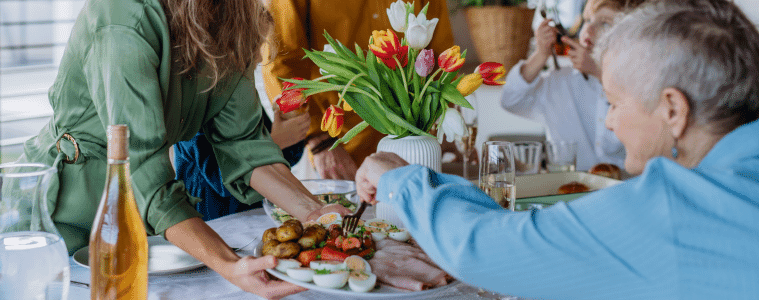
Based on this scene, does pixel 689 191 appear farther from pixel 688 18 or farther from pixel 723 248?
pixel 688 18

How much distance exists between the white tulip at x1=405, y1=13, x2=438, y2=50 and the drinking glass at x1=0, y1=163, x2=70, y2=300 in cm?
66

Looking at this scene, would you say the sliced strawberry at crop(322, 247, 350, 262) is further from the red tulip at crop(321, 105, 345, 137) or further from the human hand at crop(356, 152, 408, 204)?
the red tulip at crop(321, 105, 345, 137)

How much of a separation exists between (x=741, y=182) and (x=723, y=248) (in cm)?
7

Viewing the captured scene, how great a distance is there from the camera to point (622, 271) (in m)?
0.60

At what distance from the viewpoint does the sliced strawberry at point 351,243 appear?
0.94 m

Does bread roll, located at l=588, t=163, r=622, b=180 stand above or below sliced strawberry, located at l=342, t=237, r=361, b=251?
below

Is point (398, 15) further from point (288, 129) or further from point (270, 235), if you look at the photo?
point (288, 129)

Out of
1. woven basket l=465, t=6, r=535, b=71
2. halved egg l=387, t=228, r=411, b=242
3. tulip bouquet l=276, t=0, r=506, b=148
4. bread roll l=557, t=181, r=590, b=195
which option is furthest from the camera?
woven basket l=465, t=6, r=535, b=71

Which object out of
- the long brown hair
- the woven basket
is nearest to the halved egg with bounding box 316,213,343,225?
the long brown hair

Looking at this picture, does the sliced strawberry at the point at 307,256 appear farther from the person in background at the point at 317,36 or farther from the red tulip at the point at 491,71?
the person in background at the point at 317,36

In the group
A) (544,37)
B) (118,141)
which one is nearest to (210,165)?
(118,141)

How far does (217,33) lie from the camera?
1.16m

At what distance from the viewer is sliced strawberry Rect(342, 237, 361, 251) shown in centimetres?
94

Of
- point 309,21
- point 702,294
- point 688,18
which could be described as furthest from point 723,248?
point 309,21
